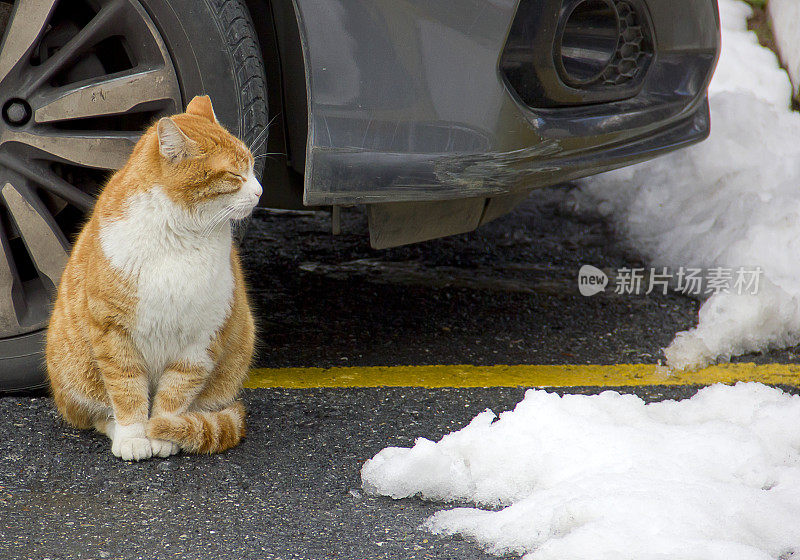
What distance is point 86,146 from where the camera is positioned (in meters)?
2.43

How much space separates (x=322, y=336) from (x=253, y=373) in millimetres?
394

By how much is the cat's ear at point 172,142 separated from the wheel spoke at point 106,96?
1.08 ft

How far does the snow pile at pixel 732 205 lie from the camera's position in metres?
3.32

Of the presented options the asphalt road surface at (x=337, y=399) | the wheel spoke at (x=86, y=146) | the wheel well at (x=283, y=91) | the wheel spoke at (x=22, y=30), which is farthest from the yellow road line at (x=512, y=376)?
the wheel spoke at (x=22, y=30)

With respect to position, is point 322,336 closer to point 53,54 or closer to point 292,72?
point 292,72

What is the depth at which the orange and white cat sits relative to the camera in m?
2.16

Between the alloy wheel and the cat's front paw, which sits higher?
the alloy wheel

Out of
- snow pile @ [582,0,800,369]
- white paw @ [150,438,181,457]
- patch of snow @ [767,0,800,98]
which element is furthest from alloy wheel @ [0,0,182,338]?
patch of snow @ [767,0,800,98]

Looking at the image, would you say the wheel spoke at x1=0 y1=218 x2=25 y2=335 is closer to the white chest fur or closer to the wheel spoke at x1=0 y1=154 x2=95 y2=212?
the wheel spoke at x1=0 y1=154 x2=95 y2=212

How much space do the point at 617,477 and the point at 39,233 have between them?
1.76m

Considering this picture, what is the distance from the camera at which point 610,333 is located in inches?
134

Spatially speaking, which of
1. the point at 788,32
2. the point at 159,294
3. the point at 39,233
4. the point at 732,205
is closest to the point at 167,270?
the point at 159,294

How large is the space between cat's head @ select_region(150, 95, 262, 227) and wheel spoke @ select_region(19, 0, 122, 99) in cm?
36

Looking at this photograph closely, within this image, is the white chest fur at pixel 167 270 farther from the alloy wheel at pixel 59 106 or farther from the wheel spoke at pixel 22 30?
the wheel spoke at pixel 22 30
